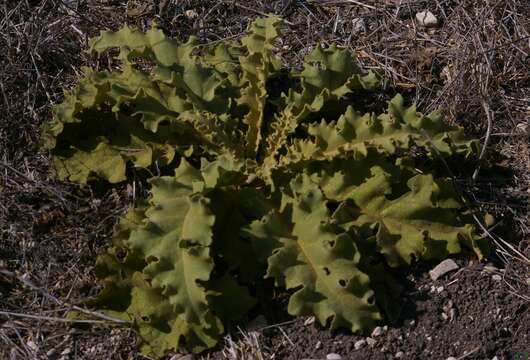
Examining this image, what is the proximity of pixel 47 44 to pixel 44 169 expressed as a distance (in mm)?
755

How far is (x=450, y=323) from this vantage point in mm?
3219

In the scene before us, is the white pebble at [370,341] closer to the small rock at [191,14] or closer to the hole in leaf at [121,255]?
the hole in leaf at [121,255]

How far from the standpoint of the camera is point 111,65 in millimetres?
4340

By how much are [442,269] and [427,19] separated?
1.57 meters

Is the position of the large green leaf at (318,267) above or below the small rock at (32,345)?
above

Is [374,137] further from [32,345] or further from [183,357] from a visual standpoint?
[32,345]

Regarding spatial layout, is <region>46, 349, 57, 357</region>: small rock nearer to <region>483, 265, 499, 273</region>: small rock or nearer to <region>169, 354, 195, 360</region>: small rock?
<region>169, 354, 195, 360</region>: small rock

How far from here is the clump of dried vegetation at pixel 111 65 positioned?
11.2 ft

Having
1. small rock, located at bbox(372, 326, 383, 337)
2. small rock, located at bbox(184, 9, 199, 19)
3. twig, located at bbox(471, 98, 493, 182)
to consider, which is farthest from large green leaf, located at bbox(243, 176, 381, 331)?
small rock, located at bbox(184, 9, 199, 19)

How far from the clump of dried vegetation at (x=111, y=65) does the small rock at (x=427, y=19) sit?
3 centimetres

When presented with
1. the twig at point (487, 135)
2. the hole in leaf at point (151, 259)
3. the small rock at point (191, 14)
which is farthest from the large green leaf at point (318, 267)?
the small rock at point (191, 14)

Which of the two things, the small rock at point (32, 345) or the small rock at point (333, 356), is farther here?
the small rock at point (32, 345)

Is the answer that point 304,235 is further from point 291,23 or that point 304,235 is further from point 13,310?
point 291,23

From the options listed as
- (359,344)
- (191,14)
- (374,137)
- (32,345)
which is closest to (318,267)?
(359,344)
